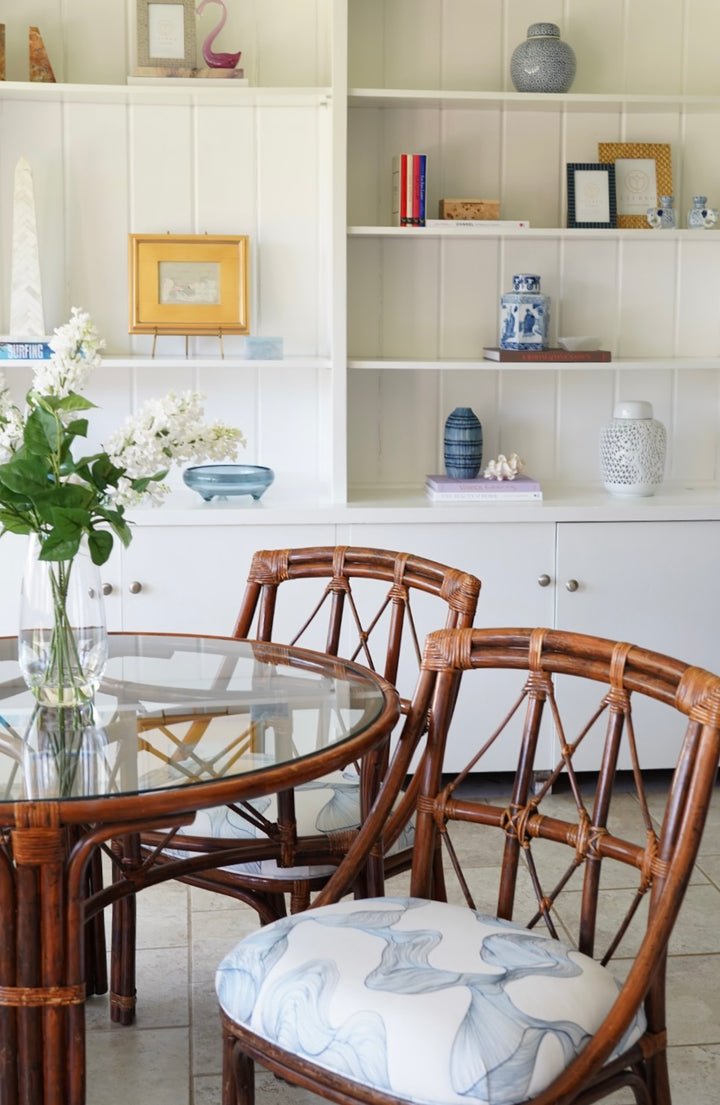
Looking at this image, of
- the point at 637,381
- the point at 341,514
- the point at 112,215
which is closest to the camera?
the point at 341,514

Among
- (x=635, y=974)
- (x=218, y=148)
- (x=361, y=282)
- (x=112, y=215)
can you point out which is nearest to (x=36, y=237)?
(x=112, y=215)

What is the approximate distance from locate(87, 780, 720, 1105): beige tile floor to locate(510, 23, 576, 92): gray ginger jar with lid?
2.02 metres

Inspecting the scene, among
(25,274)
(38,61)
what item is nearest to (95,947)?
(25,274)

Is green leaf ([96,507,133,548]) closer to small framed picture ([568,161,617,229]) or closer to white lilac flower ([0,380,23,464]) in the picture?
white lilac flower ([0,380,23,464])

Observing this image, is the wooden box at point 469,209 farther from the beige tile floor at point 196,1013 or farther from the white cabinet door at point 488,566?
the beige tile floor at point 196,1013

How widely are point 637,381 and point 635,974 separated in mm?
2544

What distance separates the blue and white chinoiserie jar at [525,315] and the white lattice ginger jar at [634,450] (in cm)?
29

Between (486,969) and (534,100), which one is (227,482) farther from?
(486,969)

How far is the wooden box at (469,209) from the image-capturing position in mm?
3443

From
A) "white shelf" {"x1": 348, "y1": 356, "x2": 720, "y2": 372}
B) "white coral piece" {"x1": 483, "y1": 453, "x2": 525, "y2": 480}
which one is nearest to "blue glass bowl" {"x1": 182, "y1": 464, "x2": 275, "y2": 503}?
"white shelf" {"x1": 348, "y1": 356, "x2": 720, "y2": 372}

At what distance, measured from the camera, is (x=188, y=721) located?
72.1 inches

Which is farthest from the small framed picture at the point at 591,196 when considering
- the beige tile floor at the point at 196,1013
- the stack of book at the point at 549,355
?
the beige tile floor at the point at 196,1013

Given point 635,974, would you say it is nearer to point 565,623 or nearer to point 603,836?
point 603,836

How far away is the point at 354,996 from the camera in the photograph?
1.46 m
